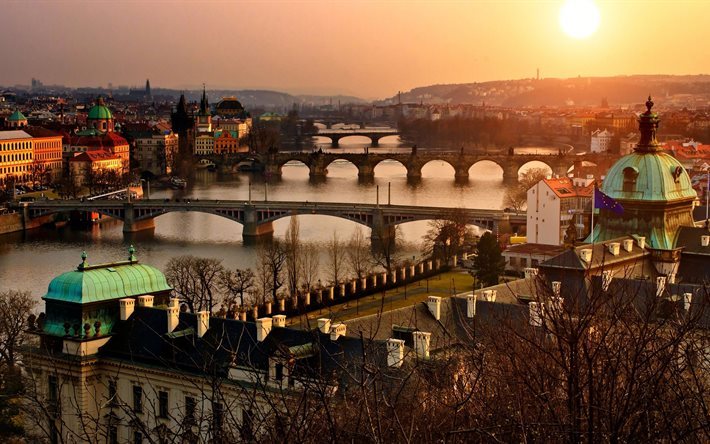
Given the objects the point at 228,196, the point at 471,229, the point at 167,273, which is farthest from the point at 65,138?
the point at 167,273

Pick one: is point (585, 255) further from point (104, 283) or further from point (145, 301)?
point (104, 283)

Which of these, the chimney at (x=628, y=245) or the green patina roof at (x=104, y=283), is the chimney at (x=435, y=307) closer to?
the green patina roof at (x=104, y=283)

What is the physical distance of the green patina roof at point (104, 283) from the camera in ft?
38.0

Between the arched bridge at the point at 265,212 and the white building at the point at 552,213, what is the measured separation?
389 centimetres

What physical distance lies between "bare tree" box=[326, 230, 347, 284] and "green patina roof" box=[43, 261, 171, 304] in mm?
8449

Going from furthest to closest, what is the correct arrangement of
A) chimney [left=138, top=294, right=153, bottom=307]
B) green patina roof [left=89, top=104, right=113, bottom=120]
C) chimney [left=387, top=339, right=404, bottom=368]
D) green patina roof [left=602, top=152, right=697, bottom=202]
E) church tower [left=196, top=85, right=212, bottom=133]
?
1. church tower [left=196, top=85, right=212, bottom=133]
2. green patina roof [left=89, top=104, right=113, bottom=120]
3. green patina roof [left=602, top=152, right=697, bottom=202]
4. chimney [left=138, top=294, right=153, bottom=307]
5. chimney [left=387, top=339, right=404, bottom=368]

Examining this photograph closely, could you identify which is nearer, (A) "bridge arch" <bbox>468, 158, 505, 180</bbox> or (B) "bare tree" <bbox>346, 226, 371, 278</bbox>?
(B) "bare tree" <bbox>346, 226, 371, 278</bbox>

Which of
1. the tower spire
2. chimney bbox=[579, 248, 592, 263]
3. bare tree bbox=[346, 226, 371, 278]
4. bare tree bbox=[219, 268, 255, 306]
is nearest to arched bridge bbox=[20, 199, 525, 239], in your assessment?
bare tree bbox=[346, 226, 371, 278]

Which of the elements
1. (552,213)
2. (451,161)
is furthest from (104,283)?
(451,161)

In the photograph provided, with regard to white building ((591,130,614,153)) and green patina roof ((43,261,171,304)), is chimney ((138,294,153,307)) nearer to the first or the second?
green patina roof ((43,261,171,304))

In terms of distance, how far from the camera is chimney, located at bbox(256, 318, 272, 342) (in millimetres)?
10406

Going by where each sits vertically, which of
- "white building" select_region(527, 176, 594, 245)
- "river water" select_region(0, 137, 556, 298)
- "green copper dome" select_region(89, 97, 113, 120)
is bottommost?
"river water" select_region(0, 137, 556, 298)

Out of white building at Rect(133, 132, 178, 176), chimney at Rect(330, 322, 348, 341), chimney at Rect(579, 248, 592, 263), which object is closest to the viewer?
chimney at Rect(330, 322, 348, 341)

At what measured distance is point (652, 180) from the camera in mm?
16828
